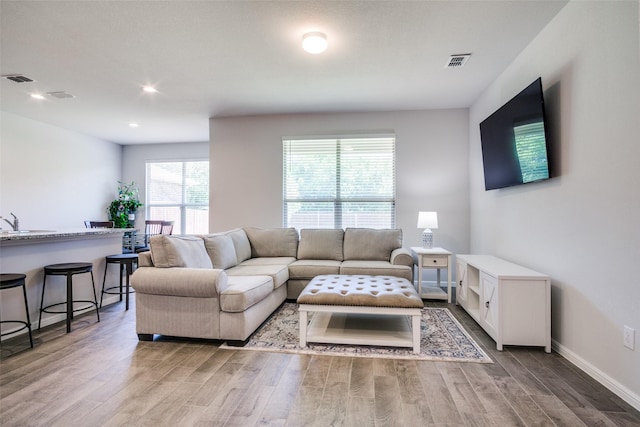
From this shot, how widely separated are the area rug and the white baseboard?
581 mm

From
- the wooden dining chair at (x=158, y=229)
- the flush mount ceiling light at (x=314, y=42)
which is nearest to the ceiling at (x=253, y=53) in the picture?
the flush mount ceiling light at (x=314, y=42)

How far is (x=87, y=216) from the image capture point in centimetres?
600

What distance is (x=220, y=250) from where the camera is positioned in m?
3.44

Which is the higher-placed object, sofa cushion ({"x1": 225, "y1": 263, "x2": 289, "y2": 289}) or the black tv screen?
the black tv screen

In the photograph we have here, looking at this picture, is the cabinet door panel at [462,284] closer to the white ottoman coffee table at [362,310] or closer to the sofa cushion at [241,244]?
the white ottoman coffee table at [362,310]

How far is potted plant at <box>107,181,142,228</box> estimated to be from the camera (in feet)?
20.7

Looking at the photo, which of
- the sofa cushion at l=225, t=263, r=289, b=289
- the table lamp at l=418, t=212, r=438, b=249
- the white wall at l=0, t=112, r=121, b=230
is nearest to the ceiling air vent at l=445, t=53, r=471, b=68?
the table lamp at l=418, t=212, r=438, b=249

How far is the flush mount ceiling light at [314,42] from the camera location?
103 inches

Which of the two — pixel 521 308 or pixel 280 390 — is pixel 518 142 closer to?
pixel 521 308

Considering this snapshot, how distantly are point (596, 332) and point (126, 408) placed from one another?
2935 mm

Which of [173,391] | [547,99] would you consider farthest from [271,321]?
[547,99]

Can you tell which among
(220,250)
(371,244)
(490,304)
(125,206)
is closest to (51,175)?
(125,206)

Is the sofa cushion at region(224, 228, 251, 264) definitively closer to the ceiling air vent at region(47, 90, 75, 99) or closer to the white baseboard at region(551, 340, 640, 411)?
the ceiling air vent at region(47, 90, 75, 99)

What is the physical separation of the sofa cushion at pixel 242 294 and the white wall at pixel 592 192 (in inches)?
96.0
